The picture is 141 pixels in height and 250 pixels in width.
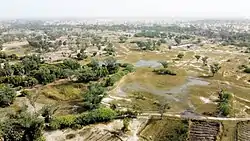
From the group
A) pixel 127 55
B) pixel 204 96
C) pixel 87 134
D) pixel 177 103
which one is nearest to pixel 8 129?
pixel 87 134

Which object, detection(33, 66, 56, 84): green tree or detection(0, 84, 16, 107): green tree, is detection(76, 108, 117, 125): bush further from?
detection(33, 66, 56, 84): green tree

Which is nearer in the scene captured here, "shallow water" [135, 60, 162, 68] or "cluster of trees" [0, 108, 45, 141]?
"cluster of trees" [0, 108, 45, 141]

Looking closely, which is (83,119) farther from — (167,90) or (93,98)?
(167,90)

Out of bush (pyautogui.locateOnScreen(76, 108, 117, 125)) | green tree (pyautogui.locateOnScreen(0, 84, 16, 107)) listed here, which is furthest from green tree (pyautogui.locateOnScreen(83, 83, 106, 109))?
Answer: green tree (pyautogui.locateOnScreen(0, 84, 16, 107))

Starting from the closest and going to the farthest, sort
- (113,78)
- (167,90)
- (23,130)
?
(23,130) → (167,90) → (113,78)

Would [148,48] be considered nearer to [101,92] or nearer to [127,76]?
[127,76]

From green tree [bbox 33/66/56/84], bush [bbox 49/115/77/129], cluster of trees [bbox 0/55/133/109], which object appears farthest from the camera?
green tree [bbox 33/66/56/84]

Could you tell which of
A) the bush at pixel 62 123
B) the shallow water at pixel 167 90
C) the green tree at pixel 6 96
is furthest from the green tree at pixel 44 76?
the bush at pixel 62 123

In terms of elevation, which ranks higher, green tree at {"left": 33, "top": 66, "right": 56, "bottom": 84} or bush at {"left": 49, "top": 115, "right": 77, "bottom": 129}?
green tree at {"left": 33, "top": 66, "right": 56, "bottom": 84}

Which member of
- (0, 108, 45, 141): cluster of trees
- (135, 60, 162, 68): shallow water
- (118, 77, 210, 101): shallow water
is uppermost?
(0, 108, 45, 141): cluster of trees

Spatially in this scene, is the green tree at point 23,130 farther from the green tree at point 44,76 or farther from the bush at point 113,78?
the bush at point 113,78

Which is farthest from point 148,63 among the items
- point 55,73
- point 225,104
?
point 225,104

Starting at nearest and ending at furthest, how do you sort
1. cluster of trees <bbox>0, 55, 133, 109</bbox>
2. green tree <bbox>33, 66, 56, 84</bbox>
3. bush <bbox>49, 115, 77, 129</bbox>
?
bush <bbox>49, 115, 77, 129</bbox> → cluster of trees <bbox>0, 55, 133, 109</bbox> → green tree <bbox>33, 66, 56, 84</bbox>
